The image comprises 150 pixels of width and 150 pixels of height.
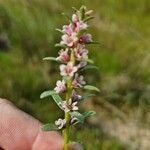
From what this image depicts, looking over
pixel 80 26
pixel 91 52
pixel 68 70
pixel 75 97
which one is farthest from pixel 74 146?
pixel 91 52

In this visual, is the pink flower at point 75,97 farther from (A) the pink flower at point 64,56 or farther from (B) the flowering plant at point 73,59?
(A) the pink flower at point 64,56

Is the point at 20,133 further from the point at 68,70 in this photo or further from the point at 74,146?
the point at 68,70

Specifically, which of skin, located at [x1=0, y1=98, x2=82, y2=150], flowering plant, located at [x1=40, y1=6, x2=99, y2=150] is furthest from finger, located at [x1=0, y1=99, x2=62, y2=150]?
flowering plant, located at [x1=40, y1=6, x2=99, y2=150]

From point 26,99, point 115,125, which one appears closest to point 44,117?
point 26,99

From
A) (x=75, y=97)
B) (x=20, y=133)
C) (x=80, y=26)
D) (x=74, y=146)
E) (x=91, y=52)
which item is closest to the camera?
(x=80, y=26)

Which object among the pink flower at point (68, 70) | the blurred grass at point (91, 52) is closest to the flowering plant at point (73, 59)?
the pink flower at point (68, 70)

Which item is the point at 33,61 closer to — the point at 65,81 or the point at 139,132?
the point at 139,132

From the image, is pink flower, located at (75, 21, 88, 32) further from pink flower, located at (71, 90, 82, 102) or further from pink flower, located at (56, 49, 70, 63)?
pink flower, located at (71, 90, 82, 102)
